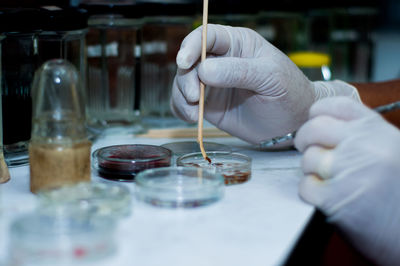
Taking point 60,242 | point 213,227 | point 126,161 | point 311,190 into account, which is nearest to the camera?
point 60,242

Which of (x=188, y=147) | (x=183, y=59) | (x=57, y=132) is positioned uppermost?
(x=183, y=59)

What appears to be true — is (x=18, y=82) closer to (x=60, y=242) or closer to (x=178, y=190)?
(x=178, y=190)

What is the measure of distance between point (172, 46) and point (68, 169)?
1.07 metres

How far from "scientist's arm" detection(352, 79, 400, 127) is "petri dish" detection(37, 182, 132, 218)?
0.97m

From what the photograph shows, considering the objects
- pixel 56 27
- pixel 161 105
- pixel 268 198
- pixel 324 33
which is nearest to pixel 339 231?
pixel 268 198

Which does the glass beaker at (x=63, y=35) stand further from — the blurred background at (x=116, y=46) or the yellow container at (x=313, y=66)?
the yellow container at (x=313, y=66)

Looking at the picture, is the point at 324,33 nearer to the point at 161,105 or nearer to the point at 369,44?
the point at 369,44

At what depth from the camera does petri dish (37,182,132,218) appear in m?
0.89

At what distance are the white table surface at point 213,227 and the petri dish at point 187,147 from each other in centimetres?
21

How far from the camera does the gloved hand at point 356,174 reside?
1.02 m

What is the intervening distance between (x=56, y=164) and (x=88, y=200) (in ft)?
0.41

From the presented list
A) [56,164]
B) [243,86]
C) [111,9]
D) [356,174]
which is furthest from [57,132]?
[111,9]

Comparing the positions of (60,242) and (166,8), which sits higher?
(166,8)

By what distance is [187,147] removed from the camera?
1.46 metres
